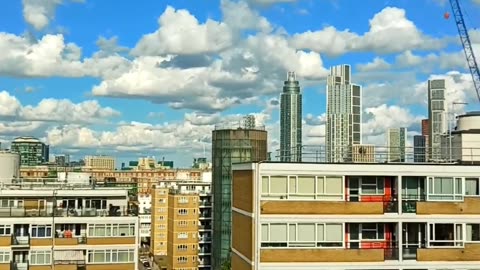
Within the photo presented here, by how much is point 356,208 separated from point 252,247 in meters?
4.71

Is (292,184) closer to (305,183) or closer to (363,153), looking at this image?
(305,183)

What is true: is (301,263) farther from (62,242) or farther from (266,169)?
(62,242)

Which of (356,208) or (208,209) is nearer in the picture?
(356,208)

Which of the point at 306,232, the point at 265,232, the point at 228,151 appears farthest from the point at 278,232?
the point at 228,151

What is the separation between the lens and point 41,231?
43.4 metres

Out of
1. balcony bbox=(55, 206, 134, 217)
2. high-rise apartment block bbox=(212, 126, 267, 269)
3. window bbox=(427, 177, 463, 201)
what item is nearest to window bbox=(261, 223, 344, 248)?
window bbox=(427, 177, 463, 201)

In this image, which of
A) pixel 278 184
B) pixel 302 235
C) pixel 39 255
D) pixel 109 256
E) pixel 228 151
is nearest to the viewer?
pixel 302 235

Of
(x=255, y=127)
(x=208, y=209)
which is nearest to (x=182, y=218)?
(x=208, y=209)

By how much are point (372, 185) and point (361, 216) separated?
Answer: 1637 mm

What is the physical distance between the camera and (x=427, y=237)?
92.2 ft

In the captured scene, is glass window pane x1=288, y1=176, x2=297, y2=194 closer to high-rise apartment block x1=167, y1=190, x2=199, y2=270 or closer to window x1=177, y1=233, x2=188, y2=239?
high-rise apartment block x1=167, y1=190, x2=199, y2=270

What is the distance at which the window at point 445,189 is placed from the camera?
2809 cm

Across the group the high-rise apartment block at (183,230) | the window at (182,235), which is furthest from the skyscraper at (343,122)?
the window at (182,235)

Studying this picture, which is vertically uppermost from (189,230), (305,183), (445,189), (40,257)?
(305,183)
